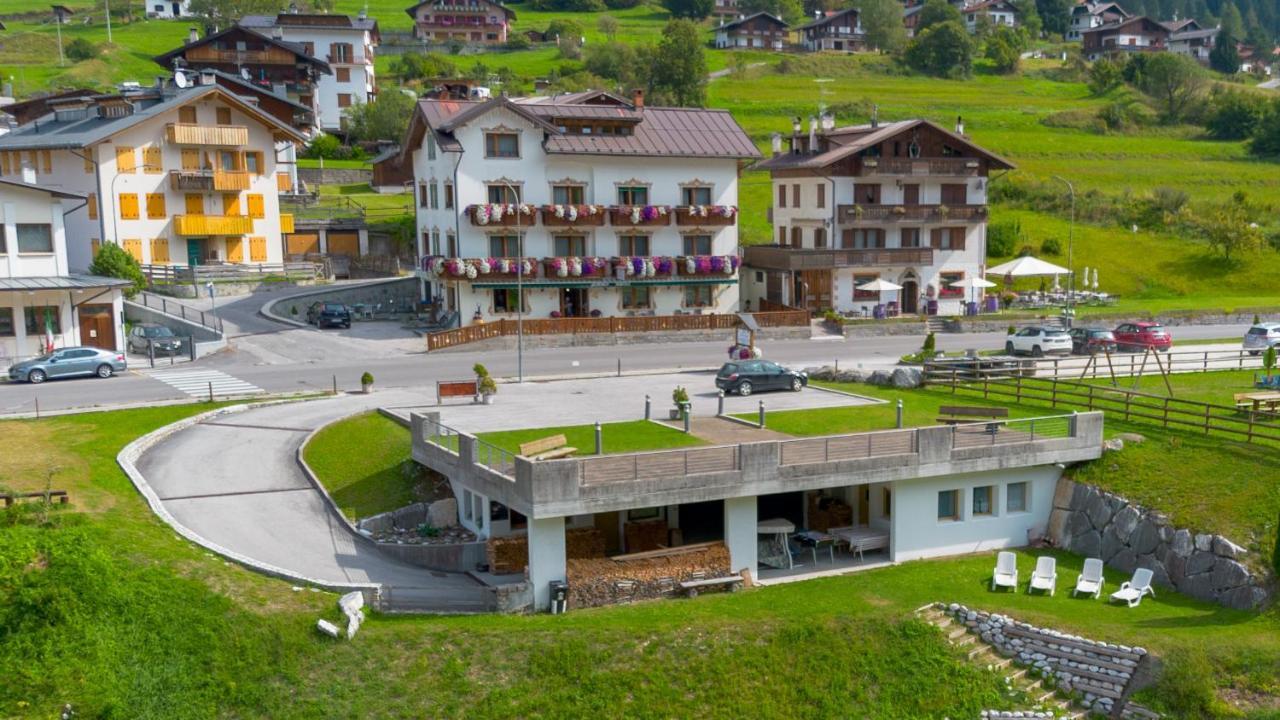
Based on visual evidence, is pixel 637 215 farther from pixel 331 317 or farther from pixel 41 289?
pixel 41 289

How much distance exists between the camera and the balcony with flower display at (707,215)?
6500 centimetres

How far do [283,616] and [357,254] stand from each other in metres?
56.2

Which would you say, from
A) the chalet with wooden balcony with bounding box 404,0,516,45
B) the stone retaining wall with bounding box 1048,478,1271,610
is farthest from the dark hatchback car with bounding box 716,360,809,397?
the chalet with wooden balcony with bounding box 404,0,516,45

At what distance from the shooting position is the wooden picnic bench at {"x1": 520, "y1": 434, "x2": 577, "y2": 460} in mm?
Answer: 30500

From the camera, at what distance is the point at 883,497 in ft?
111

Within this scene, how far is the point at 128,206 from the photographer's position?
7000 centimetres

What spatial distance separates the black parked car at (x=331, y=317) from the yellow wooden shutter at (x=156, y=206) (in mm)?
15755

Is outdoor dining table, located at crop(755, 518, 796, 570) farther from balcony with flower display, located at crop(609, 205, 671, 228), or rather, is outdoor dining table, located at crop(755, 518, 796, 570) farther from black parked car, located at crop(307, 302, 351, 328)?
black parked car, located at crop(307, 302, 351, 328)

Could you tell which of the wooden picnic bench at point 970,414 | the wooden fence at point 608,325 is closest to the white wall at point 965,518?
the wooden picnic bench at point 970,414

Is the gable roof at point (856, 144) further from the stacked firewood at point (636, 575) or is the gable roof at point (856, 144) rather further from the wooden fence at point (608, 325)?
the stacked firewood at point (636, 575)

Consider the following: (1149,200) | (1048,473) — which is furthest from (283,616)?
(1149,200)

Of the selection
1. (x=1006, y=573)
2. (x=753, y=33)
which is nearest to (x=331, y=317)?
(x=1006, y=573)

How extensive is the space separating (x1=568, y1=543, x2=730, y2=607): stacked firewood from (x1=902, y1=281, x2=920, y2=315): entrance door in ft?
140

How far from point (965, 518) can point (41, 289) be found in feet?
128
